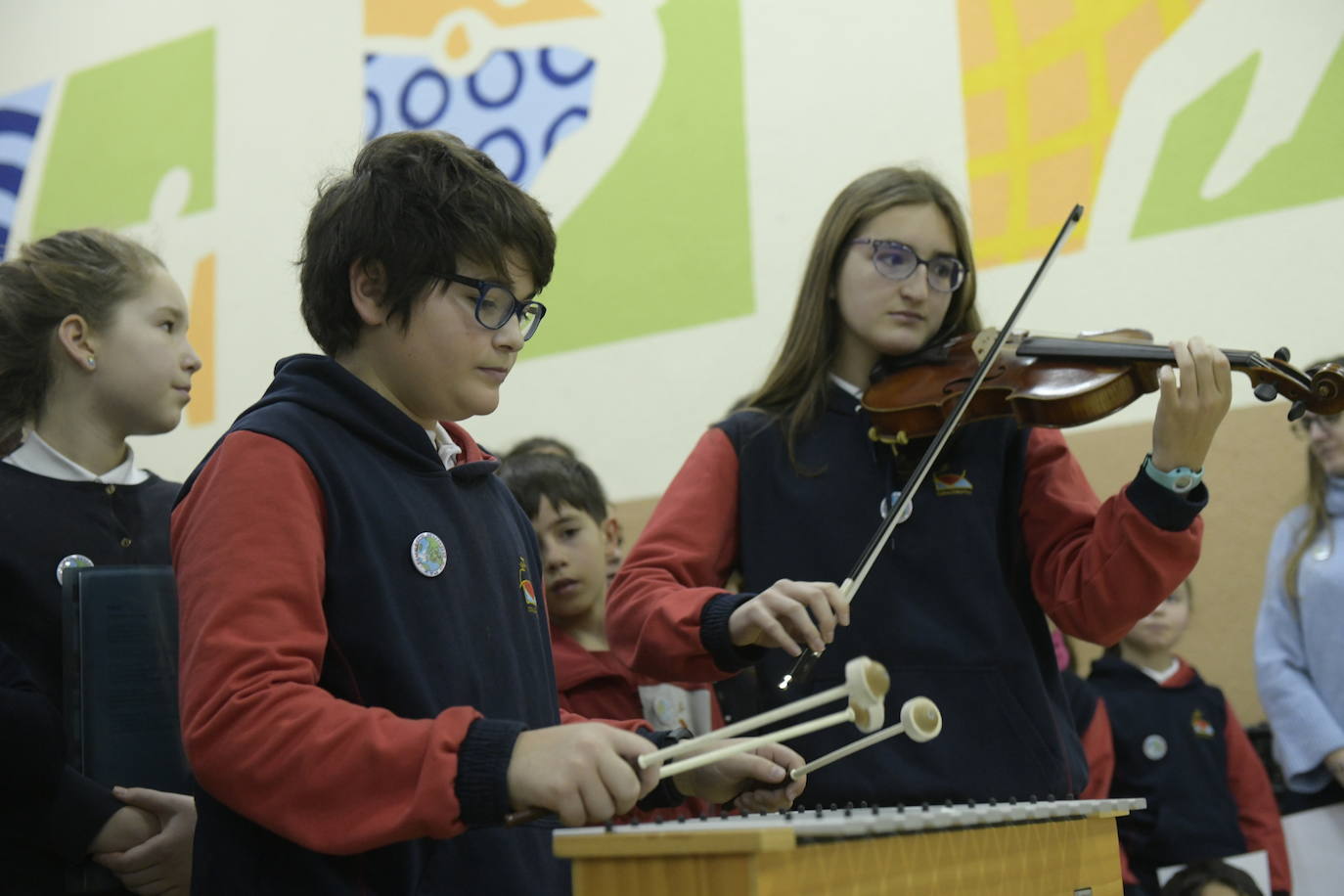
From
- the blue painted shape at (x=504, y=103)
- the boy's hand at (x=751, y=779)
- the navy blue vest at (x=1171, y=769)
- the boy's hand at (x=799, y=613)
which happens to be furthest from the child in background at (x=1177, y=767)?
the blue painted shape at (x=504, y=103)

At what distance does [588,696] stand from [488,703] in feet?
4.63

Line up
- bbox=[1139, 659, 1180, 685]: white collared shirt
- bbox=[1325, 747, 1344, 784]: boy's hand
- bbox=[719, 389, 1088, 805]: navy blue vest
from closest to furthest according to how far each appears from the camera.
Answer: bbox=[719, 389, 1088, 805]: navy blue vest < bbox=[1325, 747, 1344, 784]: boy's hand < bbox=[1139, 659, 1180, 685]: white collared shirt

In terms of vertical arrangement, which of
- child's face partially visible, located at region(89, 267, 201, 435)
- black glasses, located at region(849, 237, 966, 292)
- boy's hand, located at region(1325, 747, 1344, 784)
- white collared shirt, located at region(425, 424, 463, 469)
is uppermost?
black glasses, located at region(849, 237, 966, 292)

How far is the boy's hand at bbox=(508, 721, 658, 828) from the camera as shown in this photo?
1228mm

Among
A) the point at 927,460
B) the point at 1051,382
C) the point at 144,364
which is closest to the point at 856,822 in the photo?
the point at 927,460

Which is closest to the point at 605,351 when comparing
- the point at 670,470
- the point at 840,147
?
the point at 670,470

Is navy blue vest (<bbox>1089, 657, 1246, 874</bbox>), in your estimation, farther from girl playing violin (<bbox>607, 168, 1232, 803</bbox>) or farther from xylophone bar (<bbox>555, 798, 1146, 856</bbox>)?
xylophone bar (<bbox>555, 798, 1146, 856</bbox>)

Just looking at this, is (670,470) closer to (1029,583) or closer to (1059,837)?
(1029,583)

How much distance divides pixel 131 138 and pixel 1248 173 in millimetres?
4691

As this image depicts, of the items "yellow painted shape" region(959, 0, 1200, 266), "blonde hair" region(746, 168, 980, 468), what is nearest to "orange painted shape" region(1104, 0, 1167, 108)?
"yellow painted shape" region(959, 0, 1200, 266)

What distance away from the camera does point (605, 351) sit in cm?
503

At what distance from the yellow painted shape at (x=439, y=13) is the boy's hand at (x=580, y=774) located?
4.35 metres

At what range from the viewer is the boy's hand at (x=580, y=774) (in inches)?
48.3

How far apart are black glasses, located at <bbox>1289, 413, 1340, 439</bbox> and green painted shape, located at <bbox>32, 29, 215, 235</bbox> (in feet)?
14.5
